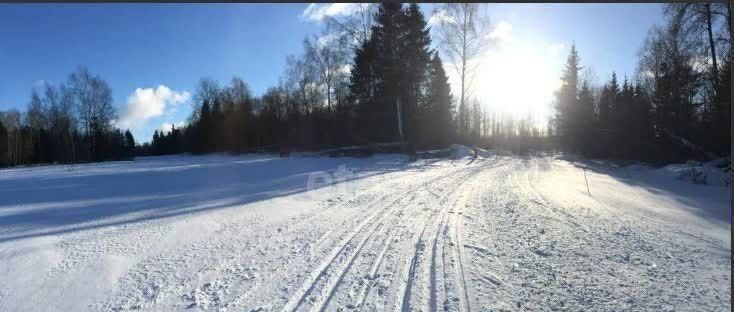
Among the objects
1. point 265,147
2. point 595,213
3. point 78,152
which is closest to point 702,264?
point 595,213

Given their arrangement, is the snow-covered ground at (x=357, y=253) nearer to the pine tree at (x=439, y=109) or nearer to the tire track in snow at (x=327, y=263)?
the tire track in snow at (x=327, y=263)

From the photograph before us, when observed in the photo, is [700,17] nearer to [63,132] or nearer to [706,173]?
[706,173]

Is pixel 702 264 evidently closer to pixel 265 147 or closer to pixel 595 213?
pixel 595 213

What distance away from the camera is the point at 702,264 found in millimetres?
4418

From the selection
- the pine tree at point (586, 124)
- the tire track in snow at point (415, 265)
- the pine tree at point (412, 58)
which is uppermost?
the pine tree at point (412, 58)

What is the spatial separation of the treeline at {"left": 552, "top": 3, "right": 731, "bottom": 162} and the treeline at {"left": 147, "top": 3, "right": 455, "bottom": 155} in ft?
40.4

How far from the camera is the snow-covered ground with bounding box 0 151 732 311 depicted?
3.56m

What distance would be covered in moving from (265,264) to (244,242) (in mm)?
1003

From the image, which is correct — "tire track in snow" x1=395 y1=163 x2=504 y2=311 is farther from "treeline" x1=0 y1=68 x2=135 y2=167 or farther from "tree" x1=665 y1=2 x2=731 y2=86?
"treeline" x1=0 y1=68 x2=135 y2=167

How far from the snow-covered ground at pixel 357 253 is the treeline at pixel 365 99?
18143 millimetres

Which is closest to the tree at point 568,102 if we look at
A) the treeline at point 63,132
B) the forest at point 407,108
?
the forest at point 407,108

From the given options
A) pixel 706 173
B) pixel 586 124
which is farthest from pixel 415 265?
pixel 586 124

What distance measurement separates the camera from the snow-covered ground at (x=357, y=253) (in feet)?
11.7

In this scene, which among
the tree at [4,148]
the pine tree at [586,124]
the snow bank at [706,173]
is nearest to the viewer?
the snow bank at [706,173]
